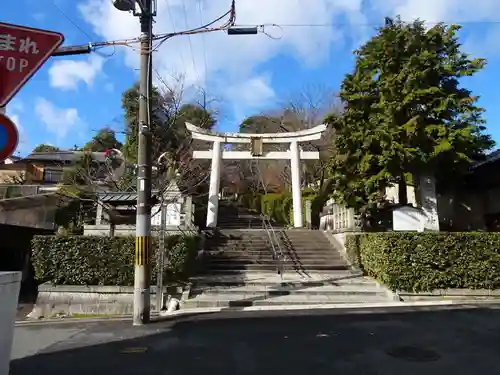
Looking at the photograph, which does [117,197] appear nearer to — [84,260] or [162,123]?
[84,260]

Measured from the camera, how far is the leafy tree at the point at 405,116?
1398 cm

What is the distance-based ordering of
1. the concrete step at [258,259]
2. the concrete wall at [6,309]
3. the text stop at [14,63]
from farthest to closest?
the concrete step at [258,259] → the concrete wall at [6,309] → the text stop at [14,63]

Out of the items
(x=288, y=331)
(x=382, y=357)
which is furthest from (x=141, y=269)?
(x=382, y=357)

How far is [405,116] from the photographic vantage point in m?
14.5

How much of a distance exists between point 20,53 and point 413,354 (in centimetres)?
635

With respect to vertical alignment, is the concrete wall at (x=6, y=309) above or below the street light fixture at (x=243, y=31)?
below

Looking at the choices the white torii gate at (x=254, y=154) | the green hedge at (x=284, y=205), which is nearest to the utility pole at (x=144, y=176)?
the white torii gate at (x=254, y=154)

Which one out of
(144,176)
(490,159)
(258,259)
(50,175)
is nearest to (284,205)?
(258,259)

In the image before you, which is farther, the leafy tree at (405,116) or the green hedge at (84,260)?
the leafy tree at (405,116)

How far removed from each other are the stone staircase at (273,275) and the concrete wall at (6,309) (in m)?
8.03

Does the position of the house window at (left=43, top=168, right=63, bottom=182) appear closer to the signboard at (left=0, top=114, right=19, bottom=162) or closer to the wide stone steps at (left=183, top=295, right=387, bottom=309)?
the wide stone steps at (left=183, top=295, right=387, bottom=309)

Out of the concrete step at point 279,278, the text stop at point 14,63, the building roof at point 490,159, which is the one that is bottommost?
the concrete step at point 279,278

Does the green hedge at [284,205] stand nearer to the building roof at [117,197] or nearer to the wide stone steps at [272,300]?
Answer: the building roof at [117,197]

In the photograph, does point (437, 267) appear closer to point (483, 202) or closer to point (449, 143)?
point (449, 143)
